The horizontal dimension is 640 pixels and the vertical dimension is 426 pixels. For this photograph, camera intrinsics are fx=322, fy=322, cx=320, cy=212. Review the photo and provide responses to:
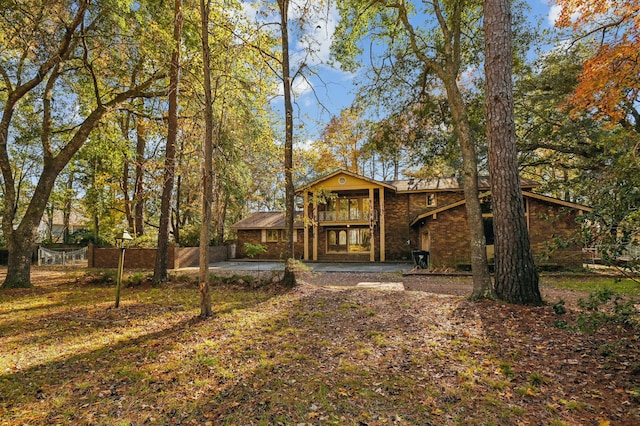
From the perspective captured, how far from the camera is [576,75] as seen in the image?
11.7 metres

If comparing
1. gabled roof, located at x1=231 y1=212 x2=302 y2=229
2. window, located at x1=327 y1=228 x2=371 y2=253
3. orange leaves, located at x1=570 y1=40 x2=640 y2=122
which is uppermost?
orange leaves, located at x1=570 y1=40 x2=640 y2=122

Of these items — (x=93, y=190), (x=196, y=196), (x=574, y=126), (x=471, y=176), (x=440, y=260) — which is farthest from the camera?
(x=196, y=196)

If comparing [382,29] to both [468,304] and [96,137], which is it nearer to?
[468,304]

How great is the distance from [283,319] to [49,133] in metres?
10.4

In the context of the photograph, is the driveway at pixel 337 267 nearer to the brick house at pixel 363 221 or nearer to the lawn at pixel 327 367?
the brick house at pixel 363 221

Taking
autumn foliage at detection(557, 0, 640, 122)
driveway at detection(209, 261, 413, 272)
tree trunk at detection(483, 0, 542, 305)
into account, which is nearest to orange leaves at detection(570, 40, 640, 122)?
autumn foliage at detection(557, 0, 640, 122)

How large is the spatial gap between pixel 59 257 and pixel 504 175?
2327 cm

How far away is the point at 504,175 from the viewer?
6285mm

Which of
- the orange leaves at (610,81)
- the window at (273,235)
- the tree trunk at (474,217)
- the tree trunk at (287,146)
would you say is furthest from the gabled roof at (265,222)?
the orange leaves at (610,81)

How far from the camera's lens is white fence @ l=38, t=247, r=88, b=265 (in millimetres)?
18688

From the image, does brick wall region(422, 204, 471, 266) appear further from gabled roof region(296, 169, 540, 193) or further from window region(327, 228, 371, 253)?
window region(327, 228, 371, 253)

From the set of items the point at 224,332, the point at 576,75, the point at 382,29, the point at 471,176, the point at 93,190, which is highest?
the point at 382,29

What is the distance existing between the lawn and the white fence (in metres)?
15.3

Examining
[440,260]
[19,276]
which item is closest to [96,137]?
[19,276]
